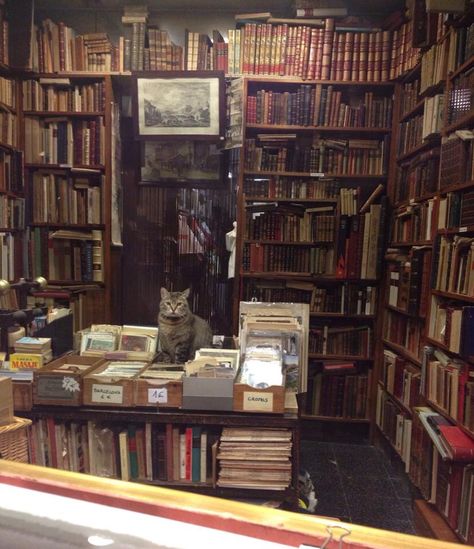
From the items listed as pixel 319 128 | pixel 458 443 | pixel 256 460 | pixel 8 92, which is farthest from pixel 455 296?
pixel 8 92

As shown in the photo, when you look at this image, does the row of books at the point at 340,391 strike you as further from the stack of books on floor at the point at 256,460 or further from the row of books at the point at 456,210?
the stack of books on floor at the point at 256,460

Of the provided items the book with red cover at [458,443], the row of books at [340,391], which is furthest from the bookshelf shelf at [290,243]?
the book with red cover at [458,443]

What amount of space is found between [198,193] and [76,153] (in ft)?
3.38

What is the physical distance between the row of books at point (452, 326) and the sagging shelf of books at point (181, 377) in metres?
0.73

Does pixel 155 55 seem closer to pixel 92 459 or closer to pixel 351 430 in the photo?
pixel 92 459

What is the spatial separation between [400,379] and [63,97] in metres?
3.33

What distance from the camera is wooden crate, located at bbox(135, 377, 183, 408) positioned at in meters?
1.74

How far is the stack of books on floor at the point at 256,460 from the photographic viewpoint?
170cm

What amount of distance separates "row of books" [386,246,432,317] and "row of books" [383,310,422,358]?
0.12 meters

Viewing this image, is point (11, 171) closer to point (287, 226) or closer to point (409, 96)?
point (287, 226)

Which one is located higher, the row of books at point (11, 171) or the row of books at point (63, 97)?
the row of books at point (63, 97)

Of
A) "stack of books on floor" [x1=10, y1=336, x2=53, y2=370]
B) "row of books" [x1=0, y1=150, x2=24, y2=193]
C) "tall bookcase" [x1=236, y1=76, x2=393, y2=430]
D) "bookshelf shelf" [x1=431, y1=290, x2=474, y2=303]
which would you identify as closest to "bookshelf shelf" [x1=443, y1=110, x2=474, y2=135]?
"bookshelf shelf" [x1=431, y1=290, x2=474, y2=303]

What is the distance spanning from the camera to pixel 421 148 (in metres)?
2.84

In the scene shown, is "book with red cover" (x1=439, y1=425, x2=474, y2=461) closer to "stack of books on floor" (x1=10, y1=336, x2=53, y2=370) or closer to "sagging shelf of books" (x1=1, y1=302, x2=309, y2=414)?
"sagging shelf of books" (x1=1, y1=302, x2=309, y2=414)
